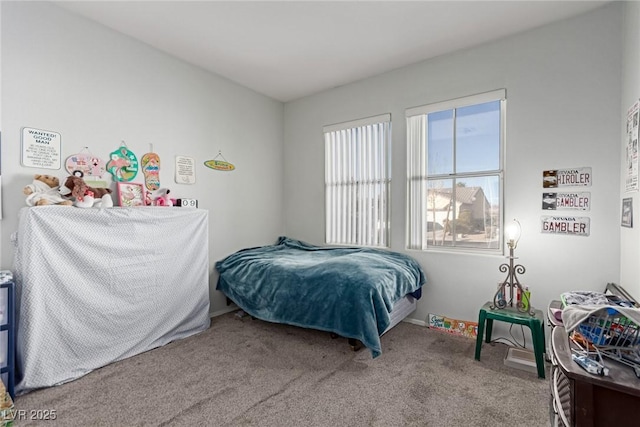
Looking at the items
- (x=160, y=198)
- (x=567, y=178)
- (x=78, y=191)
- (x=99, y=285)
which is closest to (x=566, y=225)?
A: (x=567, y=178)

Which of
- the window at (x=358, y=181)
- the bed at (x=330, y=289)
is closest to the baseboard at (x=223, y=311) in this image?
the bed at (x=330, y=289)

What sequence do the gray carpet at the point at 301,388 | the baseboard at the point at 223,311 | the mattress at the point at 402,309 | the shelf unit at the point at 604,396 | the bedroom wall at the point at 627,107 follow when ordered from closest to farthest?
the shelf unit at the point at 604,396 → the gray carpet at the point at 301,388 → the bedroom wall at the point at 627,107 → the mattress at the point at 402,309 → the baseboard at the point at 223,311

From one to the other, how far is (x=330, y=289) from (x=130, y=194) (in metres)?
1.92

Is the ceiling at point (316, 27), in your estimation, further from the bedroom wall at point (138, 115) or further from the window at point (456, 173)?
the window at point (456, 173)

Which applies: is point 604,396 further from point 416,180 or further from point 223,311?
point 223,311

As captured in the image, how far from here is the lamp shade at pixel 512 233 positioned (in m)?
2.51

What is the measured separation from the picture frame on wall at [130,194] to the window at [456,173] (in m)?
2.62

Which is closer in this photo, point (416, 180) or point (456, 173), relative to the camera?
point (456, 173)

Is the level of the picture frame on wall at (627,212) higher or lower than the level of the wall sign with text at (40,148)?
lower

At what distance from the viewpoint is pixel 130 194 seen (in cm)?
276

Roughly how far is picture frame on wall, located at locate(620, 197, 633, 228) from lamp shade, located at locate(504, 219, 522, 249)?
0.64 metres

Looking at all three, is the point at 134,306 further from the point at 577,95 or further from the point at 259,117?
the point at 577,95

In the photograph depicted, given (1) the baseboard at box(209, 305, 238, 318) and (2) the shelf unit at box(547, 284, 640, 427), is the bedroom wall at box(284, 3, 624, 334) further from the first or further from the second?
(1) the baseboard at box(209, 305, 238, 318)

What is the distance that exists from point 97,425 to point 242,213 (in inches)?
96.9
